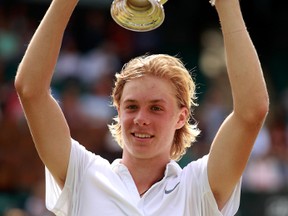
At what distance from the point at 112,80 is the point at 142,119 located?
672 centimetres

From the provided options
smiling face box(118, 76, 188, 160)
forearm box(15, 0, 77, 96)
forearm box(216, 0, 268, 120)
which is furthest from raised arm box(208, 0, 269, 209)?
forearm box(15, 0, 77, 96)

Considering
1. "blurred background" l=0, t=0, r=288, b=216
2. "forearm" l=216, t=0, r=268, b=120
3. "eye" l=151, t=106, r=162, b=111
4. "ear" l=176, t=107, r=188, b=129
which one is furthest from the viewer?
"blurred background" l=0, t=0, r=288, b=216

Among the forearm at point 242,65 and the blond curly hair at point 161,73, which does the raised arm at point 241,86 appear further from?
the blond curly hair at point 161,73

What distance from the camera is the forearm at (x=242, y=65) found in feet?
11.1

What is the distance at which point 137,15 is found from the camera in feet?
11.5

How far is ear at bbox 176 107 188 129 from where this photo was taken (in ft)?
12.7

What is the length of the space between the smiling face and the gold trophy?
0.33 metres

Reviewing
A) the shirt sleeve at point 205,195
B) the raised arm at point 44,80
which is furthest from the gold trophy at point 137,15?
the shirt sleeve at point 205,195

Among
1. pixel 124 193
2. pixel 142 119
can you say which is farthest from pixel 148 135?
pixel 124 193

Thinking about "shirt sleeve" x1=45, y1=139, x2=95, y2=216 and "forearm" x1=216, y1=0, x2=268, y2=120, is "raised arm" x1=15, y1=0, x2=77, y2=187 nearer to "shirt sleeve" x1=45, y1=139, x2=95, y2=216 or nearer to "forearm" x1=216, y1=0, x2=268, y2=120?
A: "shirt sleeve" x1=45, y1=139, x2=95, y2=216

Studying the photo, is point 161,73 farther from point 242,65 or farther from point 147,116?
point 242,65

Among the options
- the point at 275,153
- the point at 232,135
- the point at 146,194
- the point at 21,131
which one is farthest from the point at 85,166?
the point at 275,153

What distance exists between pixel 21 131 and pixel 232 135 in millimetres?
6296

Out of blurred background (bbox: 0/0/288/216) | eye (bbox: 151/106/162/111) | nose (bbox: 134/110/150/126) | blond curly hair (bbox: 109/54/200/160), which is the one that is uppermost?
blond curly hair (bbox: 109/54/200/160)
